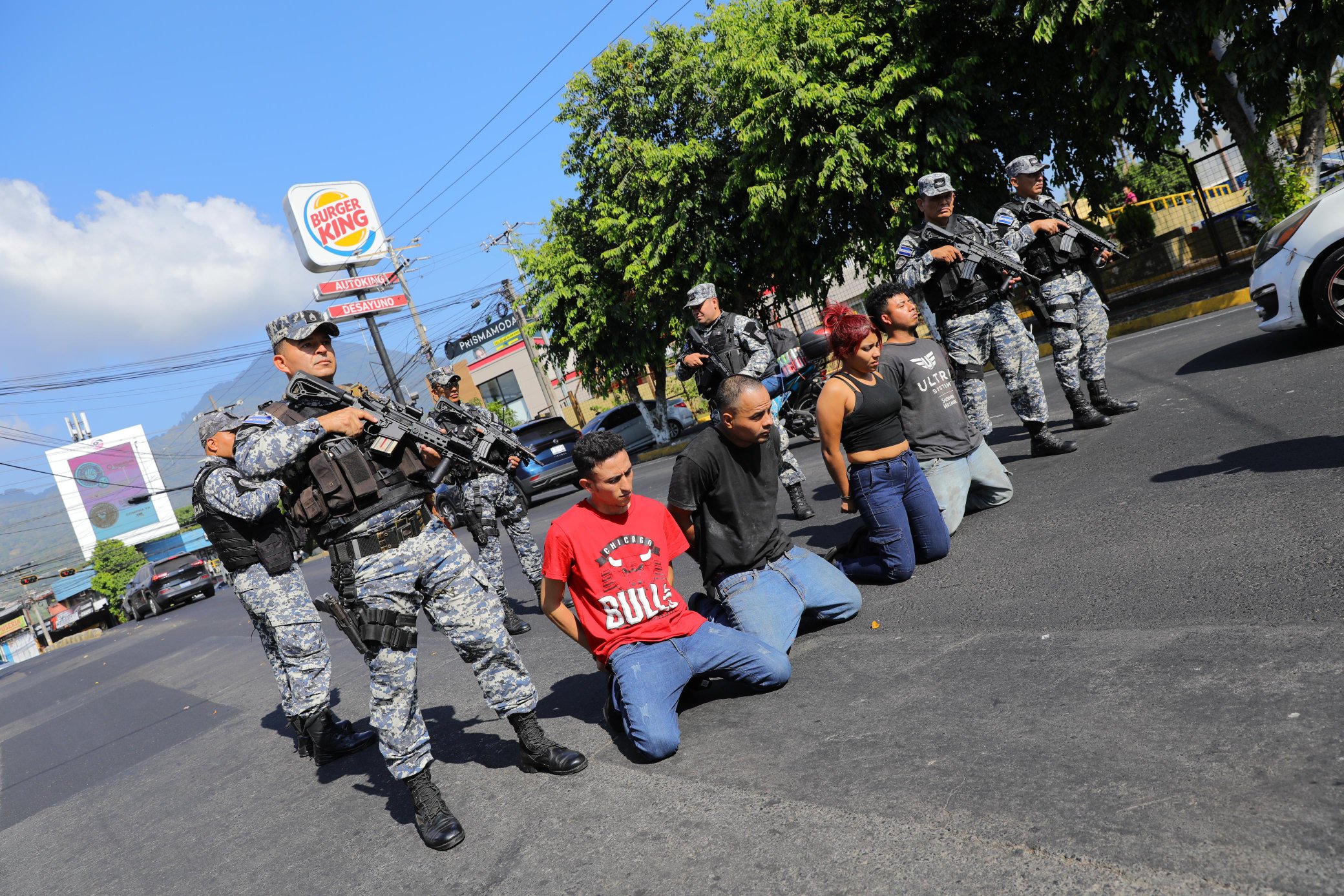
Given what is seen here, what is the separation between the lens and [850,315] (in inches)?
207

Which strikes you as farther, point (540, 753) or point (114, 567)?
point (114, 567)

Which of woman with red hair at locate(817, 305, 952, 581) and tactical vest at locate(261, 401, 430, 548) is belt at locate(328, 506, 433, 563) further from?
woman with red hair at locate(817, 305, 952, 581)

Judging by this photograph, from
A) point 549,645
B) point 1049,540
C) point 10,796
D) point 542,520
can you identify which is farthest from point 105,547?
point 1049,540

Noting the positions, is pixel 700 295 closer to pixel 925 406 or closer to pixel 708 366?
pixel 708 366

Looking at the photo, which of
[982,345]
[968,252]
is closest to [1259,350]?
[982,345]

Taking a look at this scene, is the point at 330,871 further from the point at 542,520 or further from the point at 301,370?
the point at 542,520

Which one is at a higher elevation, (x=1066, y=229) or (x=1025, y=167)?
(x=1025, y=167)

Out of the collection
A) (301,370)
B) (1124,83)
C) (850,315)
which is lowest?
(850,315)

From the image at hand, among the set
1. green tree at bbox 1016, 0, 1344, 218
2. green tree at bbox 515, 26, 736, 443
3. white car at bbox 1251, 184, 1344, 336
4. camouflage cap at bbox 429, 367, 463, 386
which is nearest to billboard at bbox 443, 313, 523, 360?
green tree at bbox 515, 26, 736, 443

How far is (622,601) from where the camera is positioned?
3.96m

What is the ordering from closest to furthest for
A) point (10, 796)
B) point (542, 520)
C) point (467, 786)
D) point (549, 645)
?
point (467, 786), point (549, 645), point (10, 796), point (542, 520)

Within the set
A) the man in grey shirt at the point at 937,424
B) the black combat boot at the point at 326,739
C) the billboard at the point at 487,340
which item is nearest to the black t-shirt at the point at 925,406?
the man in grey shirt at the point at 937,424

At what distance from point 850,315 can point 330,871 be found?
3.90m

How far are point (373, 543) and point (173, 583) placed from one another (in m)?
27.7
